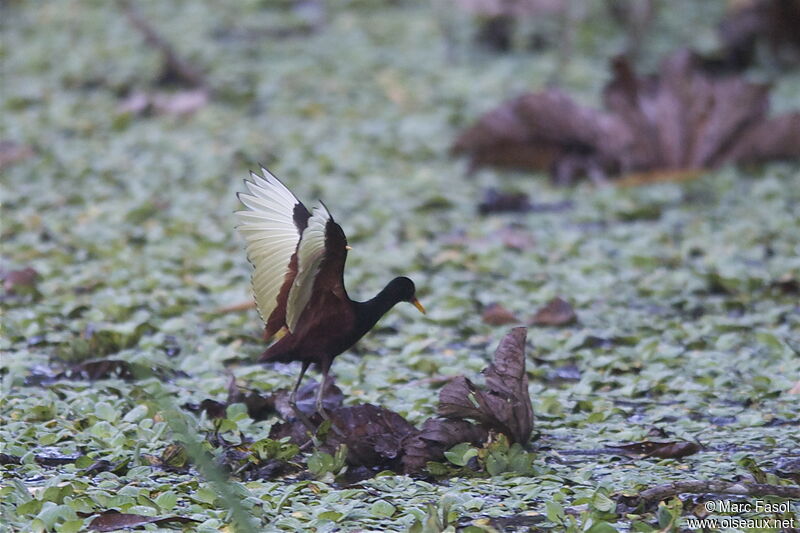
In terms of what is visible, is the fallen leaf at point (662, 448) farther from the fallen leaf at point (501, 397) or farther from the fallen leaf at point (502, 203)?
the fallen leaf at point (502, 203)

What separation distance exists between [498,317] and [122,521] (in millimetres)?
1690

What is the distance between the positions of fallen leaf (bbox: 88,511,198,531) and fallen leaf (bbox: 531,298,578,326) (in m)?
1.68

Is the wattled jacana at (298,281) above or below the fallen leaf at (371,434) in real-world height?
above

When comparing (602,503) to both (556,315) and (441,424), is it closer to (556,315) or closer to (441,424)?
(441,424)

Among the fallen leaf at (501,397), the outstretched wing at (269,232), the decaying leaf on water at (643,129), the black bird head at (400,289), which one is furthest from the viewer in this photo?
the decaying leaf on water at (643,129)

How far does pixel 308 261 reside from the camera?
2332mm

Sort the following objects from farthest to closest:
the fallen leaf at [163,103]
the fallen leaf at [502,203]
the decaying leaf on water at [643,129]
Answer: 1. the fallen leaf at [163,103]
2. the decaying leaf on water at [643,129]
3. the fallen leaf at [502,203]

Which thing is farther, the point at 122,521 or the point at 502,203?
the point at 502,203

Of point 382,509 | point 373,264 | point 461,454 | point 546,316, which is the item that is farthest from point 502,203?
point 382,509

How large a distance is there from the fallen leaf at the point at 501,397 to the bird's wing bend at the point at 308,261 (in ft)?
1.24

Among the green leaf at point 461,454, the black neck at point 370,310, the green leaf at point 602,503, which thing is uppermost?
the black neck at point 370,310

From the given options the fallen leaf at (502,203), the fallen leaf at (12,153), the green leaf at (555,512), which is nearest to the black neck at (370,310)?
the green leaf at (555,512)

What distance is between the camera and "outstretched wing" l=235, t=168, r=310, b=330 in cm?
246

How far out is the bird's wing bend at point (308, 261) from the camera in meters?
2.27
